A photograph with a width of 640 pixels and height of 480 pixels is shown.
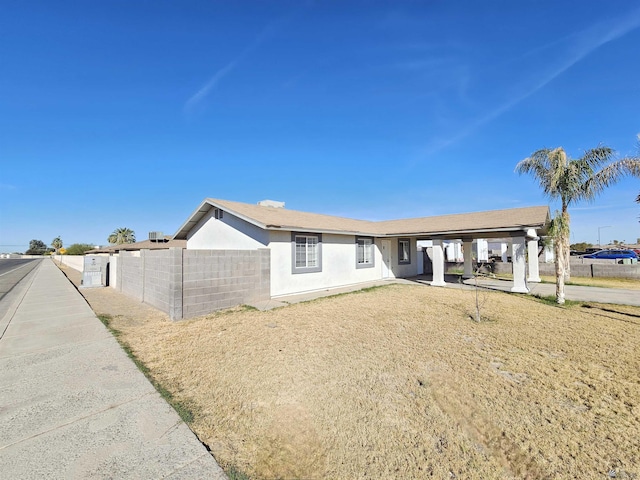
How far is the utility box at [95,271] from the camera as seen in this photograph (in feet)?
52.3

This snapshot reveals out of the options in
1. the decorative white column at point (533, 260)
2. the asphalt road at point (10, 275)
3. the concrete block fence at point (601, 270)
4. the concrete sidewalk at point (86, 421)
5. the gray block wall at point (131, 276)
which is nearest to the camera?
the concrete sidewalk at point (86, 421)

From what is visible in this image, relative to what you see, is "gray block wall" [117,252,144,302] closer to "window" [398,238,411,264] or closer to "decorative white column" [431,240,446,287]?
"decorative white column" [431,240,446,287]

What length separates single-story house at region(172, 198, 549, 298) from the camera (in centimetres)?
1153

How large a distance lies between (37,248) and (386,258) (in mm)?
165065

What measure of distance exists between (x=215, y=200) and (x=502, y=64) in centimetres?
1296

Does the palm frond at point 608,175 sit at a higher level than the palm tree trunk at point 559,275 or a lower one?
Result: higher

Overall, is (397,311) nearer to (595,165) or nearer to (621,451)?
(621,451)

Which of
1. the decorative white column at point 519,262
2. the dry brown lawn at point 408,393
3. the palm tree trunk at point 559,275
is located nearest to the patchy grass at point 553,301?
the palm tree trunk at point 559,275

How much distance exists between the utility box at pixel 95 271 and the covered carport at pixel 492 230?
661 inches

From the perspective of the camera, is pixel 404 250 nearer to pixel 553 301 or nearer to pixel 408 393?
pixel 553 301

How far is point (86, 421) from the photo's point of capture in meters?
3.30

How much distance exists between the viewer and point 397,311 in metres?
8.93

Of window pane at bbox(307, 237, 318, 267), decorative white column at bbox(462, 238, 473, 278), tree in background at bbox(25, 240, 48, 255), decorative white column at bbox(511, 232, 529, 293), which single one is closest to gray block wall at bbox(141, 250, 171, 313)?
window pane at bbox(307, 237, 318, 267)

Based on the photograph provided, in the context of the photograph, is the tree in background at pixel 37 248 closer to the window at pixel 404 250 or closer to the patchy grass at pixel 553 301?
the window at pixel 404 250
